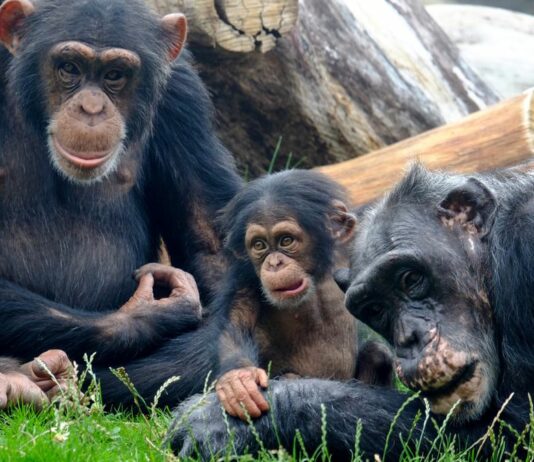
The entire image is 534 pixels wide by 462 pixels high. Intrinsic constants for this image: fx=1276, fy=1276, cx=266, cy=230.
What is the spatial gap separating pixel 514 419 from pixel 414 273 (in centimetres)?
78

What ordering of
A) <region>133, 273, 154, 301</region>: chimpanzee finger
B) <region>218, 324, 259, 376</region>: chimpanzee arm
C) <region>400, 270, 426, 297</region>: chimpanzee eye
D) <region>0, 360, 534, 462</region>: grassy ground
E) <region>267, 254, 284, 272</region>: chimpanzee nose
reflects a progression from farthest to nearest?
<region>133, 273, 154, 301</region>: chimpanzee finger < <region>267, 254, 284, 272</region>: chimpanzee nose < <region>218, 324, 259, 376</region>: chimpanzee arm < <region>400, 270, 426, 297</region>: chimpanzee eye < <region>0, 360, 534, 462</region>: grassy ground

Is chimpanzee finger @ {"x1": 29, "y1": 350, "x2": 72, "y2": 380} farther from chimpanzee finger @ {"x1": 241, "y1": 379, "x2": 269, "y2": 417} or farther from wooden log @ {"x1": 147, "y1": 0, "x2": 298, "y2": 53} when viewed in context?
wooden log @ {"x1": 147, "y1": 0, "x2": 298, "y2": 53}

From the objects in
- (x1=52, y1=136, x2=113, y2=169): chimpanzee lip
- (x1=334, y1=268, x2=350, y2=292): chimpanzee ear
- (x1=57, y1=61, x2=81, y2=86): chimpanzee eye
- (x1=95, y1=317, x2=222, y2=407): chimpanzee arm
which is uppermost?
(x1=57, y1=61, x2=81, y2=86): chimpanzee eye

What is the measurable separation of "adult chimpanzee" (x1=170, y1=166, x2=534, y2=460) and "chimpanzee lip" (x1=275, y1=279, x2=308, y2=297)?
3.04 ft

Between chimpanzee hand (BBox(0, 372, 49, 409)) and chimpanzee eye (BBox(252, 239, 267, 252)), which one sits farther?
chimpanzee eye (BBox(252, 239, 267, 252))

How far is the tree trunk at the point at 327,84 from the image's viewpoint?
9617 millimetres

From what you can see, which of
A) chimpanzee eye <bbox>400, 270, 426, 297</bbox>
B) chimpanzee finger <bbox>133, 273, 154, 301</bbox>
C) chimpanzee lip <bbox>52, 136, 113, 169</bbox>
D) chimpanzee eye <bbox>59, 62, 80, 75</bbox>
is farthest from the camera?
chimpanzee finger <bbox>133, 273, 154, 301</bbox>

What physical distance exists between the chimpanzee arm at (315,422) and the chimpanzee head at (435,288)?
0.84 ft

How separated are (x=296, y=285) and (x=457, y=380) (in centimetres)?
176

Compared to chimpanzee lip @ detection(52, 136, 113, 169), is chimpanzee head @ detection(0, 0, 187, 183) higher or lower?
higher

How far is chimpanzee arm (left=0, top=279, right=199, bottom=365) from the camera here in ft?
24.1

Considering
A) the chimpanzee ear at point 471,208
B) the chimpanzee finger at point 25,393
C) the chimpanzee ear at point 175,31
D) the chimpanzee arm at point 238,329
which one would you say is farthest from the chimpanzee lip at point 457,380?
the chimpanzee ear at point 175,31

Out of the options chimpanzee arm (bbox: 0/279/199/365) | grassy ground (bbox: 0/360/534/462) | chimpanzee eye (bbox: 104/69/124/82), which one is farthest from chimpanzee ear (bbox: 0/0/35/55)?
grassy ground (bbox: 0/360/534/462)

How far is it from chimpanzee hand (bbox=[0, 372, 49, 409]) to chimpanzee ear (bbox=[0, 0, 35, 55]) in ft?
6.86
